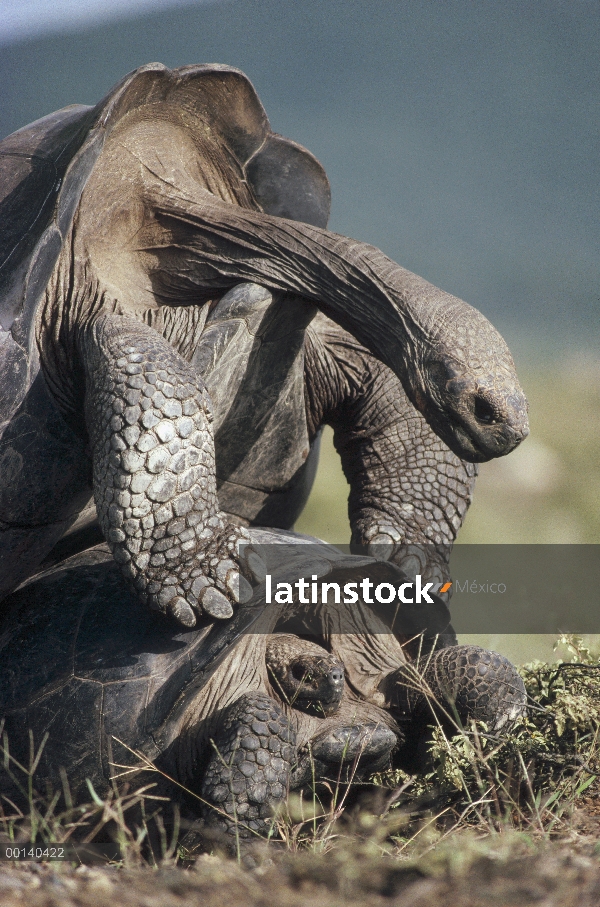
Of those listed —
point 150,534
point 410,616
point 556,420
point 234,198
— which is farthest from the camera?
point 556,420

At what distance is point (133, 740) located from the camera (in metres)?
2.40

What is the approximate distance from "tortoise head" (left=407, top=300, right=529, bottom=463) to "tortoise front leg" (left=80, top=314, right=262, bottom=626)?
0.61m

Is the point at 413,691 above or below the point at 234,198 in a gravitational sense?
below

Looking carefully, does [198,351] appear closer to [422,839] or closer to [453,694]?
[453,694]

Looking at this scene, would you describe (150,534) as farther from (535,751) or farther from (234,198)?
(234,198)

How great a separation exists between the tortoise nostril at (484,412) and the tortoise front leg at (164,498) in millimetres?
695

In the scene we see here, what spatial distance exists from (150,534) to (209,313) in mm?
842

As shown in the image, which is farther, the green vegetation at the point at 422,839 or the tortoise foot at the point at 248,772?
the tortoise foot at the point at 248,772

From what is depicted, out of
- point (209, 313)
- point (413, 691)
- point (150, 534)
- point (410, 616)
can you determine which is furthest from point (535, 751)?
point (209, 313)

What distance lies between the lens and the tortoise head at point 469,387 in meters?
2.23

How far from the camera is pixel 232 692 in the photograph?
2469 mm

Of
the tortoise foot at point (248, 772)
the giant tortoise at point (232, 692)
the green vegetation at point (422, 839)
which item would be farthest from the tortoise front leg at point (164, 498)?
the green vegetation at point (422, 839)

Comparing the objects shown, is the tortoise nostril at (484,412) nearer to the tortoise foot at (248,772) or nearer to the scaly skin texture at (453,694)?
the scaly skin texture at (453,694)

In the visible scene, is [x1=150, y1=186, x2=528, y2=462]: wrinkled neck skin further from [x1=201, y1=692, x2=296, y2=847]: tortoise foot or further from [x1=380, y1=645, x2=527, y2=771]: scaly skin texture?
[x1=201, y1=692, x2=296, y2=847]: tortoise foot
